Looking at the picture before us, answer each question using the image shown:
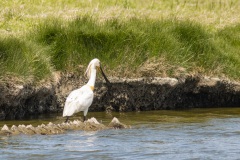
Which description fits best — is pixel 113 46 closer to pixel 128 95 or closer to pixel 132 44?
pixel 132 44

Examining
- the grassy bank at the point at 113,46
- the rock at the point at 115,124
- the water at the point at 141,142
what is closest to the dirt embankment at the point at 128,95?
the grassy bank at the point at 113,46

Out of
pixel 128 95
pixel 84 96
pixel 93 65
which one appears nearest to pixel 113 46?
pixel 128 95

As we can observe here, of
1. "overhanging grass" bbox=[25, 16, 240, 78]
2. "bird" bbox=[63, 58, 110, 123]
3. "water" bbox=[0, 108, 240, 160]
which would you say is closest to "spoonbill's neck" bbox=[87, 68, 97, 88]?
Result: "bird" bbox=[63, 58, 110, 123]

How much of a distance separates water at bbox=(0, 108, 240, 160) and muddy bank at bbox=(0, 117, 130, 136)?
0.13 meters

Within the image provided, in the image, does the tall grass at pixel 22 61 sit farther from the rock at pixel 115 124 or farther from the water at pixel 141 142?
the rock at pixel 115 124

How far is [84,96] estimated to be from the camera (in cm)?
1368

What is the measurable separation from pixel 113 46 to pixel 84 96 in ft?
7.42

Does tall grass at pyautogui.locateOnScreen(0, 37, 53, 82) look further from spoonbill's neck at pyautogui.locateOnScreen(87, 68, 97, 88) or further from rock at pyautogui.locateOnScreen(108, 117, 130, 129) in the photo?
rock at pyautogui.locateOnScreen(108, 117, 130, 129)

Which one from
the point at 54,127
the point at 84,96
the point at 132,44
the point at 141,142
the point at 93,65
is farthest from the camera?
the point at 132,44

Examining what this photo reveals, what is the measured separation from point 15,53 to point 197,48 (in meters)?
4.91

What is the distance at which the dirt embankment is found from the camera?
1387cm

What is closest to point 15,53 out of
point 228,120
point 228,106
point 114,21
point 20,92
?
point 20,92

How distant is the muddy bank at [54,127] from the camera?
39.1 feet

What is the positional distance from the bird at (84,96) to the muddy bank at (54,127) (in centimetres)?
54
